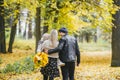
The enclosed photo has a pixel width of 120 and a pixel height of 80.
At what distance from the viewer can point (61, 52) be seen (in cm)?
1022

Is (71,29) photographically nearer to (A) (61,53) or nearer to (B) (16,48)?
(A) (61,53)

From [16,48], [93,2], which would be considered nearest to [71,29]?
[93,2]

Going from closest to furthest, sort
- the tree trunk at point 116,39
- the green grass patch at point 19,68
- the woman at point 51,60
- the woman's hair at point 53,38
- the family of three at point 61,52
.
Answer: the family of three at point 61,52 → the woman's hair at point 53,38 → the woman at point 51,60 → the green grass patch at point 19,68 → the tree trunk at point 116,39

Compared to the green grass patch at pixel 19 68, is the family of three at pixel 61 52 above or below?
above

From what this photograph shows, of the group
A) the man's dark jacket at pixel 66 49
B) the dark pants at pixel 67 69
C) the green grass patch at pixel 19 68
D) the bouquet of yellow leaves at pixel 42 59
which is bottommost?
the green grass patch at pixel 19 68

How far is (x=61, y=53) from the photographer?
403 inches

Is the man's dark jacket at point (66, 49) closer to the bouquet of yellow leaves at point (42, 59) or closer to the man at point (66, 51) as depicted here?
the man at point (66, 51)

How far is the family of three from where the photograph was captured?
10.1 meters

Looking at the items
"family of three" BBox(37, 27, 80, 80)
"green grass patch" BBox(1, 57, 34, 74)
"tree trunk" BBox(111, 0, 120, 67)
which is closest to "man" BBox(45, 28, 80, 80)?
"family of three" BBox(37, 27, 80, 80)

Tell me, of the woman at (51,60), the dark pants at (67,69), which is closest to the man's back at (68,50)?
the dark pants at (67,69)

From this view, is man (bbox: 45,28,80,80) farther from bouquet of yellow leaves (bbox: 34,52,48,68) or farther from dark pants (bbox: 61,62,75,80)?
bouquet of yellow leaves (bbox: 34,52,48,68)

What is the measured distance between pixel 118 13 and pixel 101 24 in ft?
4.81

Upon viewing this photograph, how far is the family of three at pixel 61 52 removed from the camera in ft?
33.1

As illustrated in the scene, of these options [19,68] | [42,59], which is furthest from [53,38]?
[19,68]
